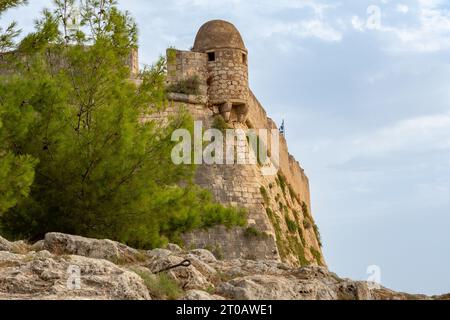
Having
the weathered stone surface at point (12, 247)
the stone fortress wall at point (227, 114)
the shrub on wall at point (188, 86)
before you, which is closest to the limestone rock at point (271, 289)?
the weathered stone surface at point (12, 247)

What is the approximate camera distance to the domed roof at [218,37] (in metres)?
19.1

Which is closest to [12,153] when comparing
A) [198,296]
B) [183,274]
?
[183,274]

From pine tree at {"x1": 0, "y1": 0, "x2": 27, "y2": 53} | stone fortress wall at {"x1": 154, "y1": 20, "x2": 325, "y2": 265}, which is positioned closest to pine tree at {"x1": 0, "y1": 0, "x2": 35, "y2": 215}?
pine tree at {"x1": 0, "y1": 0, "x2": 27, "y2": 53}

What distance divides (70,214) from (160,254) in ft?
12.3

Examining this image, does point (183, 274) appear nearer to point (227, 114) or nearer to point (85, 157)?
point (85, 157)

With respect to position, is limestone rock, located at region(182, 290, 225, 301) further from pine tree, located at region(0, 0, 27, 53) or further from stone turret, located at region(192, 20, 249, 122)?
stone turret, located at region(192, 20, 249, 122)

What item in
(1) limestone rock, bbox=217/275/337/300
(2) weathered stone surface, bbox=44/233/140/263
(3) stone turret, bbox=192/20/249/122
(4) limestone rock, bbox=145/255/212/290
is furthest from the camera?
(3) stone turret, bbox=192/20/249/122

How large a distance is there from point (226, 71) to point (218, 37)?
0.78 metres

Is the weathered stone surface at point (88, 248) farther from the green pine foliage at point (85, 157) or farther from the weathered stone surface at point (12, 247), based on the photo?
the green pine foliage at point (85, 157)

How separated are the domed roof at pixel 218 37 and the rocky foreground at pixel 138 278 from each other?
37.2 feet

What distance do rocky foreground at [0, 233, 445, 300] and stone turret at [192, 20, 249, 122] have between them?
36.1 ft

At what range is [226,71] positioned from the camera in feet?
62.2

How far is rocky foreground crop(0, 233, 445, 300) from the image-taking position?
231 inches
